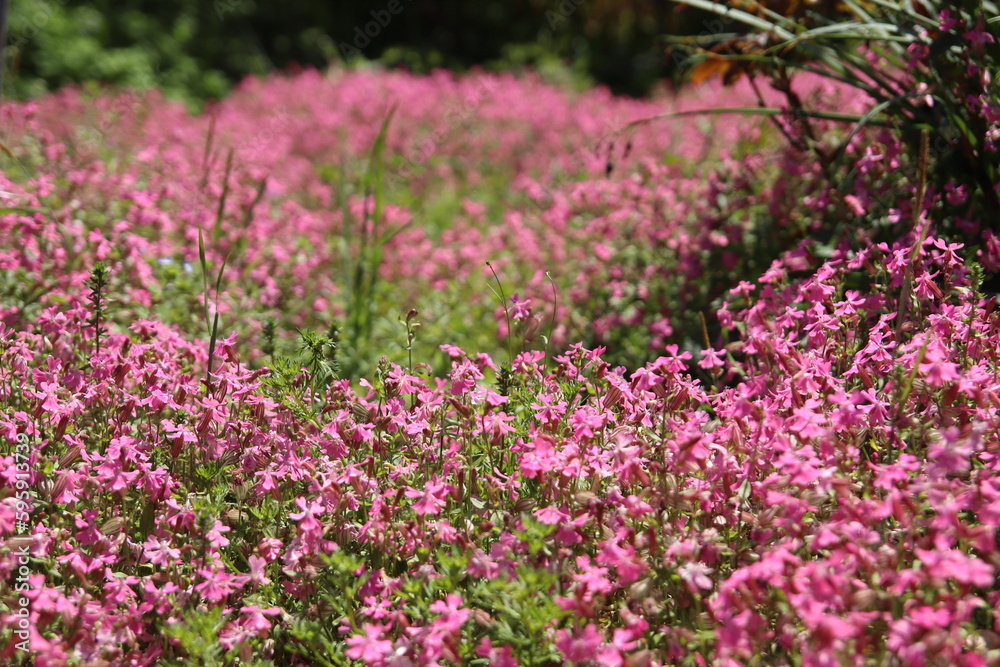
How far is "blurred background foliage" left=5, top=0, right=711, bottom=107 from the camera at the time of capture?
35.7 ft

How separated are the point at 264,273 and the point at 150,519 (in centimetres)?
188

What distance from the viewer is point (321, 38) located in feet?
42.5

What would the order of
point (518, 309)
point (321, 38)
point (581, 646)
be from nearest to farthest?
1. point (581, 646)
2. point (518, 309)
3. point (321, 38)

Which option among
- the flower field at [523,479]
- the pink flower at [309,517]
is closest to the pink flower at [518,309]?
the flower field at [523,479]

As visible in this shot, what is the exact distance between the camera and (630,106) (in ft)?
30.9

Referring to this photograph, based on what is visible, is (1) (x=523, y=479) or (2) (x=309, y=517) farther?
(1) (x=523, y=479)

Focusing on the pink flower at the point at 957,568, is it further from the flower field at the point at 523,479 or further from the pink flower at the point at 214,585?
the pink flower at the point at 214,585

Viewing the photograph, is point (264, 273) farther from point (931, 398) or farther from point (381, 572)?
point (931, 398)

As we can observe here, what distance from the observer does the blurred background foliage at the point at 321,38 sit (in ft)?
35.7

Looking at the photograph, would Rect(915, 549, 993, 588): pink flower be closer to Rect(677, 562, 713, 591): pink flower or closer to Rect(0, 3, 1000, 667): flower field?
Rect(0, 3, 1000, 667): flower field

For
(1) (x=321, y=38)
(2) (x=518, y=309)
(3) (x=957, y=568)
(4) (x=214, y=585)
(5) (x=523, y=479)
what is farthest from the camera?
(1) (x=321, y=38)

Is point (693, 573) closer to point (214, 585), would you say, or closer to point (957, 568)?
point (957, 568)

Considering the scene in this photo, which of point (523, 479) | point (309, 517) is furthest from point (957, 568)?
point (309, 517)

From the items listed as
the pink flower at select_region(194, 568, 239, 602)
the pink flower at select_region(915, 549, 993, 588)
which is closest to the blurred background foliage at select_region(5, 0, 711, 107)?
the pink flower at select_region(194, 568, 239, 602)
